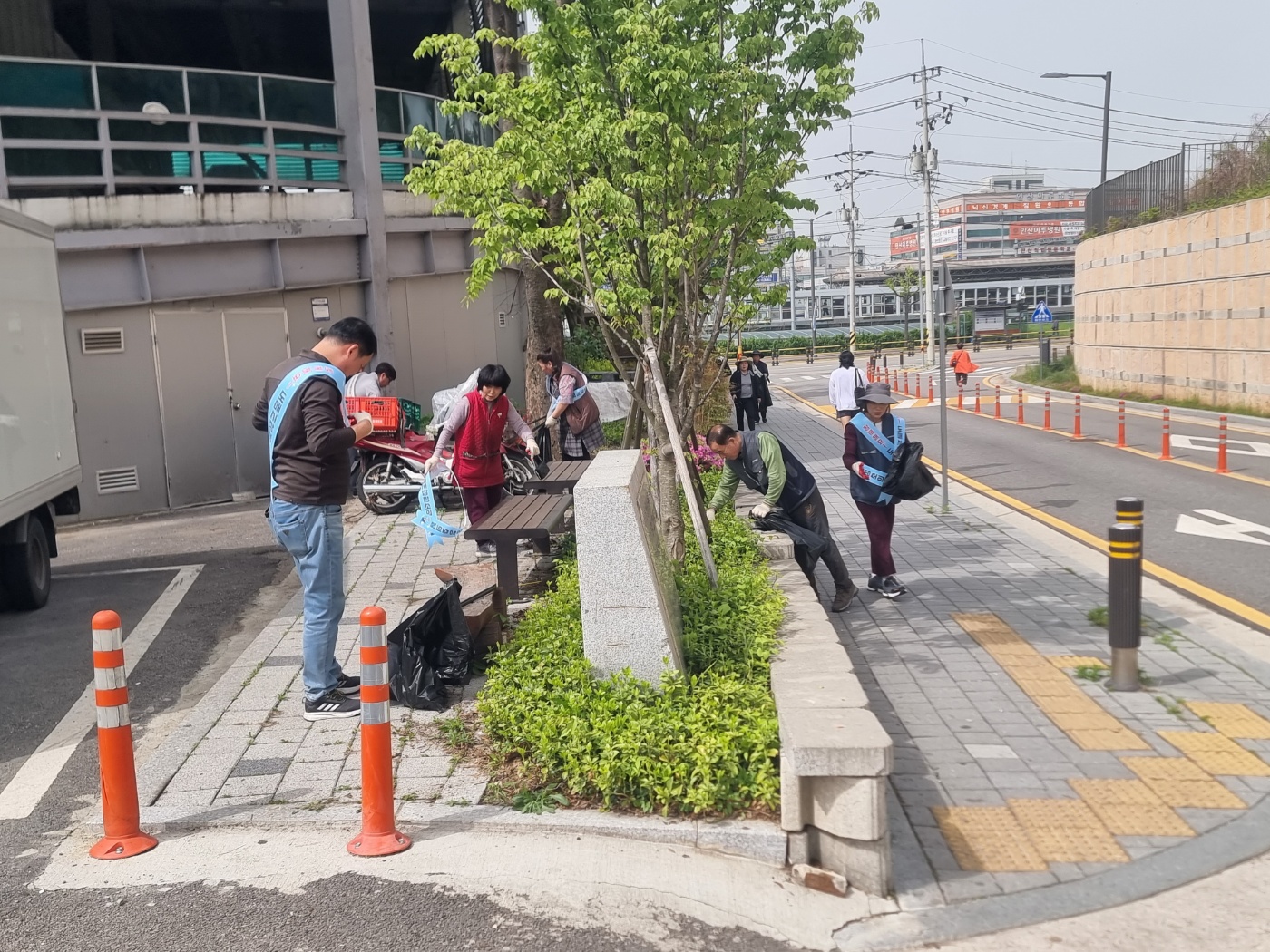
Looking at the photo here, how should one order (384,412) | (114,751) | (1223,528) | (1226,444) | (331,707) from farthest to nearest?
1. (1226,444)
2. (384,412)
3. (1223,528)
4. (331,707)
5. (114,751)

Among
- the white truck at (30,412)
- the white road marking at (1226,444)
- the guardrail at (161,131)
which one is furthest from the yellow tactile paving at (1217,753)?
the white road marking at (1226,444)

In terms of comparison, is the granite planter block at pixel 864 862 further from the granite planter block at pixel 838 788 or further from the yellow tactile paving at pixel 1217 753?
the yellow tactile paving at pixel 1217 753

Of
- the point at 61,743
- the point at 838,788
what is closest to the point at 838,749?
the point at 838,788

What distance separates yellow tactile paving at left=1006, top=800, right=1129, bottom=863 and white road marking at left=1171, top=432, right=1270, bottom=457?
46.6 feet

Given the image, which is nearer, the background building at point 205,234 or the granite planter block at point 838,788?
the granite planter block at point 838,788

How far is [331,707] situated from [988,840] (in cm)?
332

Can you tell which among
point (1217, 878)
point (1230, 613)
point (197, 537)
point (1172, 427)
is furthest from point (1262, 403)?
point (1217, 878)

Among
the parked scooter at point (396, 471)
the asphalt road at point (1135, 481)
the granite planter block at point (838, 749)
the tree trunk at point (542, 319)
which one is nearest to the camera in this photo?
the granite planter block at point (838, 749)

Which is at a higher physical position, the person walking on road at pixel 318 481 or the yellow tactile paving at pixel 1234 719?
the person walking on road at pixel 318 481

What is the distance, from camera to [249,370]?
15750mm

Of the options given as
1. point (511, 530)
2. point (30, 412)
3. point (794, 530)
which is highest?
point (30, 412)

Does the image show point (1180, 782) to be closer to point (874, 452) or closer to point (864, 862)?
point (864, 862)

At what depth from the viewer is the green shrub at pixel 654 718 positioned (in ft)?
15.8

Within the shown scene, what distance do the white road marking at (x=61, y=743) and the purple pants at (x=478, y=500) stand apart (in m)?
2.43
